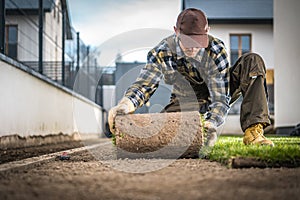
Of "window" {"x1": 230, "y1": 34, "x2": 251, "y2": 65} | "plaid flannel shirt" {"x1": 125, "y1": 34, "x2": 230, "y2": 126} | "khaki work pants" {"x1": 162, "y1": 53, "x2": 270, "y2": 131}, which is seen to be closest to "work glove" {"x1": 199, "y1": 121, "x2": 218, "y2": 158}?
"plaid flannel shirt" {"x1": 125, "y1": 34, "x2": 230, "y2": 126}

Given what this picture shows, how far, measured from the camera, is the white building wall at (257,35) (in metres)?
19.0

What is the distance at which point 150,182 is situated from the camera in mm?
2271

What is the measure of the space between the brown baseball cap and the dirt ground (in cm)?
109

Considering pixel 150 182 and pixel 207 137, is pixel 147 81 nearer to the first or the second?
pixel 207 137

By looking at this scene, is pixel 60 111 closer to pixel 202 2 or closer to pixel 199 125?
pixel 199 125

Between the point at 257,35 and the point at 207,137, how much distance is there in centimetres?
1635

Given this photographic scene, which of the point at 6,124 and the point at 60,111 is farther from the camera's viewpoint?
the point at 60,111

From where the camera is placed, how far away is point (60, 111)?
976 cm

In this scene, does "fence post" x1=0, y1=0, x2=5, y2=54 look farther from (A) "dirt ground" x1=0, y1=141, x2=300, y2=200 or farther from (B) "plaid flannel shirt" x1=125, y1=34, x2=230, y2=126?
(A) "dirt ground" x1=0, y1=141, x2=300, y2=200

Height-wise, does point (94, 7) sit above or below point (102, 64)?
above

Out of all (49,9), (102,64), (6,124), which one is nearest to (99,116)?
(102,64)

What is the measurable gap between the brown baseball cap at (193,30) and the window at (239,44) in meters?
15.2

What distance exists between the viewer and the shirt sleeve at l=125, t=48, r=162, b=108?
3.79m

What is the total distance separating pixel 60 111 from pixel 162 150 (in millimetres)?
6538
